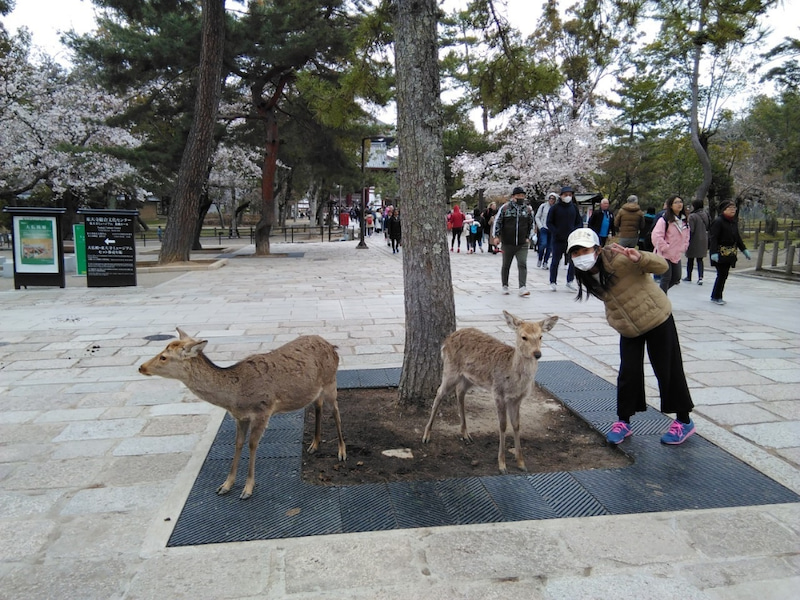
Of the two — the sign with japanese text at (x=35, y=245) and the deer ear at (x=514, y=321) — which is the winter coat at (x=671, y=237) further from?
the sign with japanese text at (x=35, y=245)

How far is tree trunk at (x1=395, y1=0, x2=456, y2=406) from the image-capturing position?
4488 millimetres

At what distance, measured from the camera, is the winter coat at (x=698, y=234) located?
1205 centimetres

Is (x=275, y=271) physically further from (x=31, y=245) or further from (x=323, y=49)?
(x=323, y=49)

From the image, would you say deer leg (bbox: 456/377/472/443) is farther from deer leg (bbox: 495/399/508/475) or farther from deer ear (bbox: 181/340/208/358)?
deer ear (bbox: 181/340/208/358)

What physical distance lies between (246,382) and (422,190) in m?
2.04

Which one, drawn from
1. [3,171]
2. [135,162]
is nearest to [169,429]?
[135,162]

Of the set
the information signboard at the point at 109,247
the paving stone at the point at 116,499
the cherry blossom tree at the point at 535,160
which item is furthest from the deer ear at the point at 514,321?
the cherry blossom tree at the point at 535,160

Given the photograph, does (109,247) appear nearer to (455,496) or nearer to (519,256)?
(519,256)

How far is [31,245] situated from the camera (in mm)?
11852

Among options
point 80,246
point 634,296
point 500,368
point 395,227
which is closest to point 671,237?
point 634,296

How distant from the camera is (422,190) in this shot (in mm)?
4555

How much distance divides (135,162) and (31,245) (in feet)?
29.5

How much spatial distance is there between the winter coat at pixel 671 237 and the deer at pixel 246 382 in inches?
264

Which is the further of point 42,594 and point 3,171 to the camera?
point 3,171
